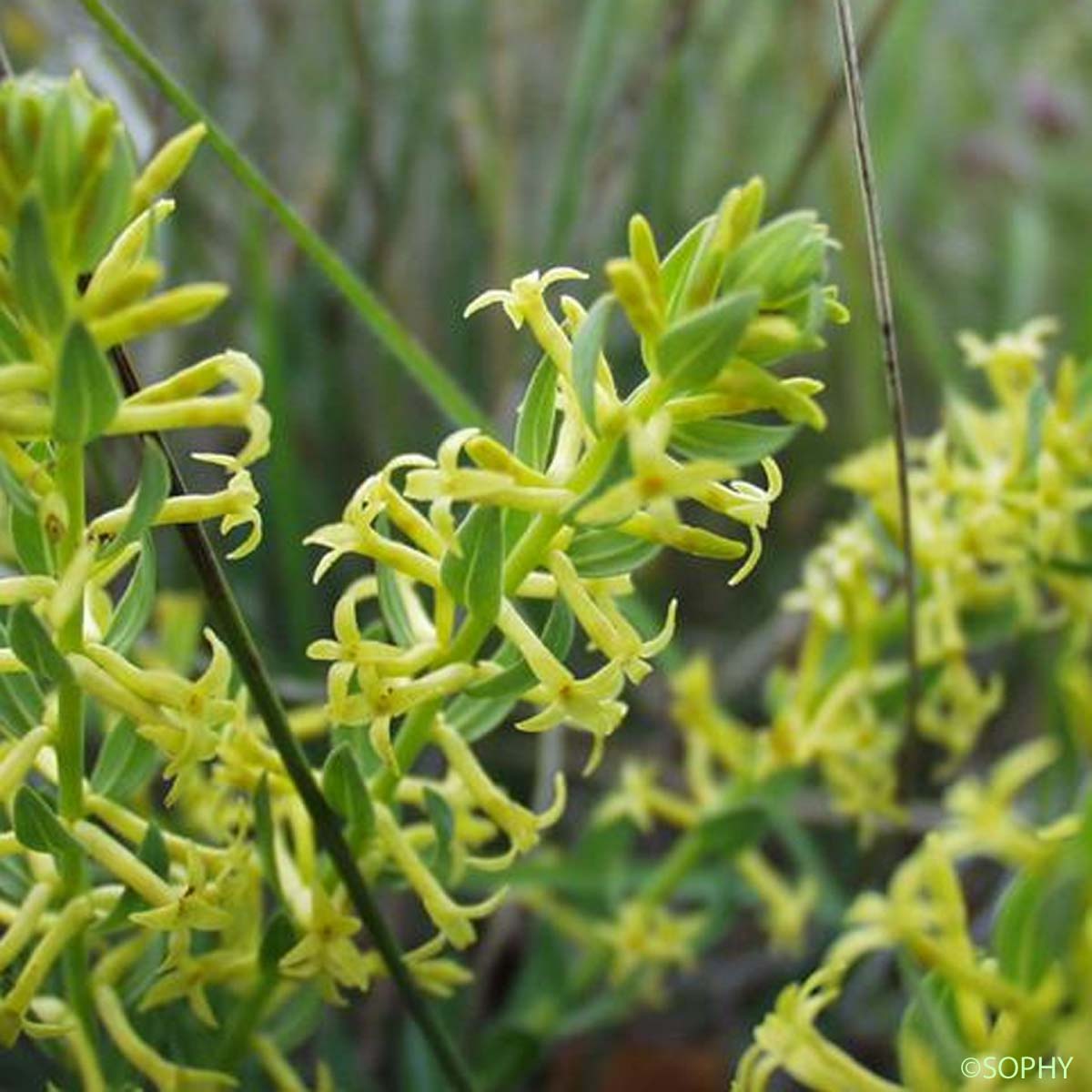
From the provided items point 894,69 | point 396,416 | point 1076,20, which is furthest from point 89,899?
point 1076,20

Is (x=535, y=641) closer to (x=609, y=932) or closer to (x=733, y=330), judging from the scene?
(x=733, y=330)

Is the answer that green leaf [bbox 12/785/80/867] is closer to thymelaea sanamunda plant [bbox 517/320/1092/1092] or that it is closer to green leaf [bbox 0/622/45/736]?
green leaf [bbox 0/622/45/736]

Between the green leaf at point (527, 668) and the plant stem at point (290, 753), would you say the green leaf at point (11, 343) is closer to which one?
the plant stem at point (290, 753)

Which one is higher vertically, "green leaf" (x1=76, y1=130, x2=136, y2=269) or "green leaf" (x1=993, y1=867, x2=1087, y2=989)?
"green leaf" (x1=76, y1=130, x2=136, y2=269)

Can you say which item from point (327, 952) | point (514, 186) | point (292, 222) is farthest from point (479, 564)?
point (514, 186)

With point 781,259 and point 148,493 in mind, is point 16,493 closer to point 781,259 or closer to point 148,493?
point 148,493
